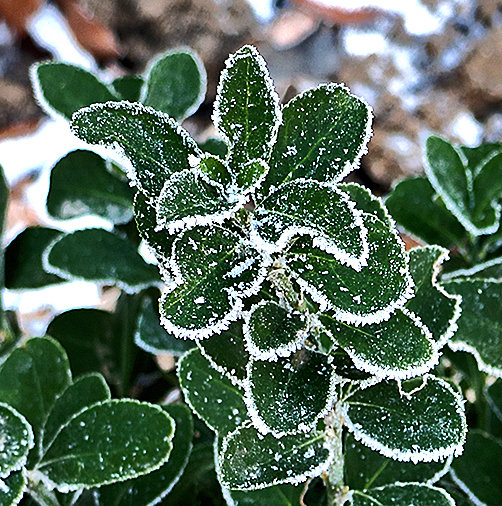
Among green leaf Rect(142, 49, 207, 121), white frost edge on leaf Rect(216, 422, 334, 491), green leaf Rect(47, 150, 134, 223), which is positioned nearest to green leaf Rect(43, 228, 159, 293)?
green leaf Rect(47, 150, 134, 223)

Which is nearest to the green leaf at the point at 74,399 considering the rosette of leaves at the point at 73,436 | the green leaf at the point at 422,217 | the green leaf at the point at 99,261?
the rosette of leaves at the point at 73,436

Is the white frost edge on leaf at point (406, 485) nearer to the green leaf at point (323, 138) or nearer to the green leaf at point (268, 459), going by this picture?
the green leaf at point (268, 459)

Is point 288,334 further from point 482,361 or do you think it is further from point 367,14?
point 367,14

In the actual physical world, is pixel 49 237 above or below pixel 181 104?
below

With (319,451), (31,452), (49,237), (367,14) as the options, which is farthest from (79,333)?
(367,14)

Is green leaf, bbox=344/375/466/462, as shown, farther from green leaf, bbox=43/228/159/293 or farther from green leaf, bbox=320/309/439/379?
green leaf, bbox=43/228/159/293

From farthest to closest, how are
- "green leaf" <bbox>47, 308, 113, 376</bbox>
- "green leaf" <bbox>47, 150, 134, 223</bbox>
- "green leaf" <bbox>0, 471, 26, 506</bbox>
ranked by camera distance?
"green leaf" <bbox>47, 308, 113, 376</bbox> → "green leaf" <bbox>47, 150, 134, 223</bbox> → "green leaf" <bbox>0, 471, 26, 506</bbox>
